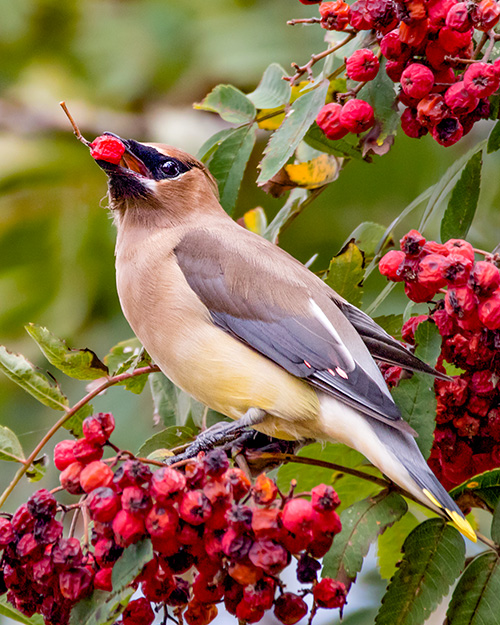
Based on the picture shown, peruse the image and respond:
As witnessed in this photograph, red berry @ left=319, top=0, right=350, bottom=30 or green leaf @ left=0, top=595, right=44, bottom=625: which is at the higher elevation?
red berry @ left=319, top=0, right=350, bottom=30

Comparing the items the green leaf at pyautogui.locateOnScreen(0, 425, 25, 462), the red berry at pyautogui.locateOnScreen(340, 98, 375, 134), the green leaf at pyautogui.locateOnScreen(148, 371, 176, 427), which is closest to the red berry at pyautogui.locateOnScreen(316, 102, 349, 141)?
the red berry at pyautogui.locateOnScreen(340, 98, 375, 134)

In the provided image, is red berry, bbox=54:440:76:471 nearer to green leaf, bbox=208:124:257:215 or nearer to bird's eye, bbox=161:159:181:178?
green leaf, bbox=208:124:257:215

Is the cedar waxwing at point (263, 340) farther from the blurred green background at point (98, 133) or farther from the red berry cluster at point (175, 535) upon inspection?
the blurred green background at point (98, 133)

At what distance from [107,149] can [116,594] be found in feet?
4.64

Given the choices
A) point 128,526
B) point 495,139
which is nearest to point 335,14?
point 495,139

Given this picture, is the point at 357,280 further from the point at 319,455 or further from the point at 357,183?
the point at 357,183

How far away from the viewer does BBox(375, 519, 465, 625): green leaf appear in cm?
188

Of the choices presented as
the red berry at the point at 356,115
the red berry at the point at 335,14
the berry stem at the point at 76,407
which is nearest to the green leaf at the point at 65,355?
the berry stem at the point at 76,407

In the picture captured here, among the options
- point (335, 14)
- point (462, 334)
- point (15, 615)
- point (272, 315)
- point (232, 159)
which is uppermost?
point (335, 14)

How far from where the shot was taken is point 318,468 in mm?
2320

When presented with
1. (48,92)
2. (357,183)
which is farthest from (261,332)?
(48,92)

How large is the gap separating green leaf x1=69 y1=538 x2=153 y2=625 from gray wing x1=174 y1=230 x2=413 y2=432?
66 cm

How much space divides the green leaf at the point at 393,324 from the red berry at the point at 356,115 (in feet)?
1.60

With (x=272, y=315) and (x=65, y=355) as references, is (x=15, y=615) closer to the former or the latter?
(x=65, y=355)
